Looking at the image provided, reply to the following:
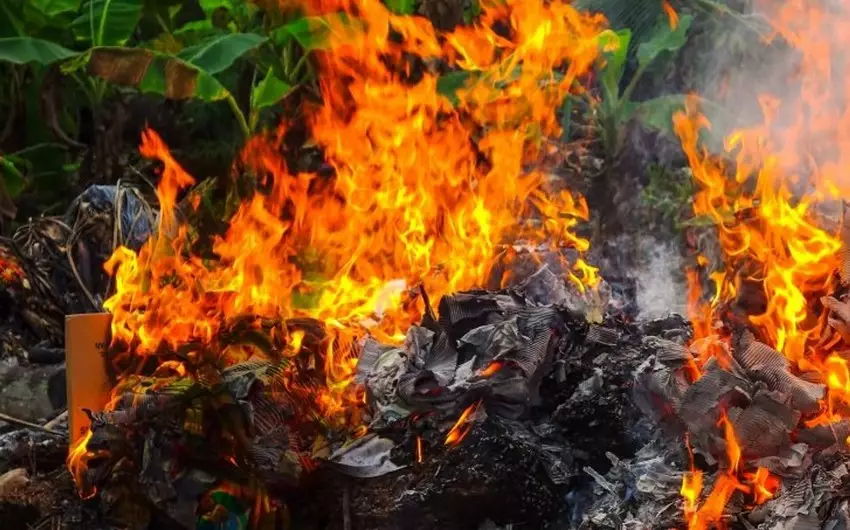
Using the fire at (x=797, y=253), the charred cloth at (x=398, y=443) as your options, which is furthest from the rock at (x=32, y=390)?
the fire at (x=797, y=253)

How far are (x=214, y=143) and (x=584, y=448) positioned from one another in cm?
853

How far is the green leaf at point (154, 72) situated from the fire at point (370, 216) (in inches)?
37.9

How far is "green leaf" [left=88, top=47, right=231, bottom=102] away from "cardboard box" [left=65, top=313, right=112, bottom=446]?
405 centimetres

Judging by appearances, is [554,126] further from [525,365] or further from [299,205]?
[525,365]

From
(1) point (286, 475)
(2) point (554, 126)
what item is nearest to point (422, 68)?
(2) point (554, 126)

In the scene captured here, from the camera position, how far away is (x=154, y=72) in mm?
7297

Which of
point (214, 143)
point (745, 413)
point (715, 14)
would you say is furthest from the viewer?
point (214, 143)

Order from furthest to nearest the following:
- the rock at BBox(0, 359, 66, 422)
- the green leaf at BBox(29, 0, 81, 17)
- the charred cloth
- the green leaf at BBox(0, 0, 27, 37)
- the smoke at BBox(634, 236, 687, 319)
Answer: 1. the green leaf at BBox(0, 0, 27, 37)
2. the green leaf at BBox(29, 0, 81, 17)
3. the smoke at BBox(634, 236, 687, 319)
4. the rock at BBox(0, 359, 66, 422)
5. the charred cloth

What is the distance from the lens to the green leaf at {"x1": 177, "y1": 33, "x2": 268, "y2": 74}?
7.38 meters

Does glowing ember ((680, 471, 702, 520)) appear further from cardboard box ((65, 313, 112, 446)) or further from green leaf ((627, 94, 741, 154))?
green leaf ((627, 94, 741, 154))

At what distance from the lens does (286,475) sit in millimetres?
3152

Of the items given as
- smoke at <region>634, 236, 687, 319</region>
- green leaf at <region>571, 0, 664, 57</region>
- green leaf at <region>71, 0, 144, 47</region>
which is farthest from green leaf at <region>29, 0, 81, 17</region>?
smoke at <region>634, 236, 687, 319</region>

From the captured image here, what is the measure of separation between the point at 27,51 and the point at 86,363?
15.2 feet

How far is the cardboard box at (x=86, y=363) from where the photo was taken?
3.51m
